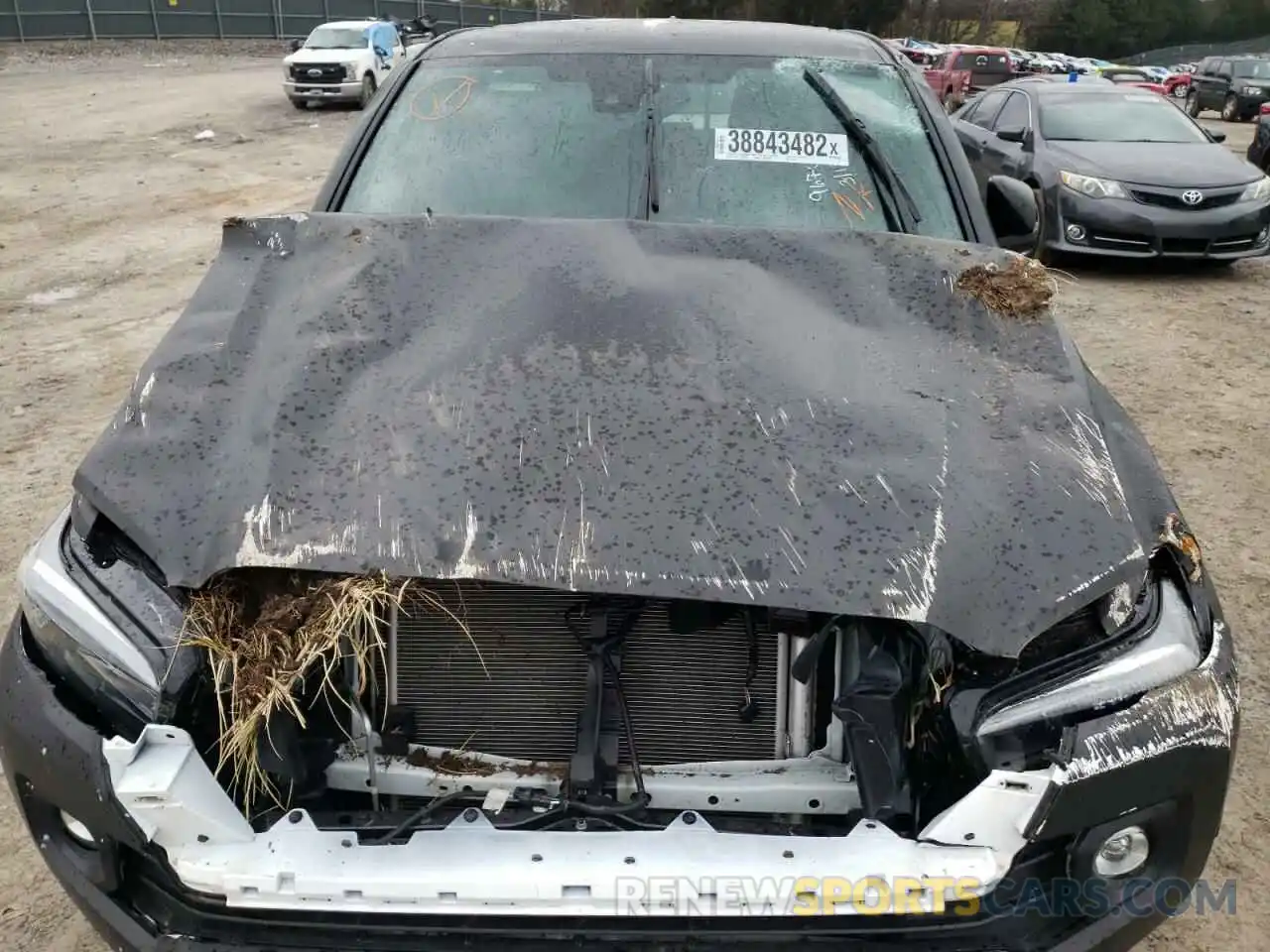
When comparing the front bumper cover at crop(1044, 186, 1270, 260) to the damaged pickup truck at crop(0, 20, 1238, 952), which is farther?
the front bumper cover at crop(1044, 186, 1270, 260)

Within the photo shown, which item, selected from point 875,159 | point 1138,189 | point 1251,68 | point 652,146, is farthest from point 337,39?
point 1251,68

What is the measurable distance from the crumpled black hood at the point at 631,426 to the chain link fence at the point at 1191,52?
62.2m

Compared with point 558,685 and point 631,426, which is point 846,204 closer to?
point 631,426

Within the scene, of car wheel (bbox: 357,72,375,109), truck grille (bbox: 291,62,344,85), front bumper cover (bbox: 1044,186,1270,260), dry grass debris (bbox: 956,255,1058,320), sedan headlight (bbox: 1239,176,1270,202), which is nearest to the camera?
dry grass debris (bbox: 956,255,1058,320)

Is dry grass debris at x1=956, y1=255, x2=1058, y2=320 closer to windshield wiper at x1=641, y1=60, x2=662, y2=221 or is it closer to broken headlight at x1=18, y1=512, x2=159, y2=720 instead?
windshield wiper at x1=641, y1=60, x2=662, y2=221

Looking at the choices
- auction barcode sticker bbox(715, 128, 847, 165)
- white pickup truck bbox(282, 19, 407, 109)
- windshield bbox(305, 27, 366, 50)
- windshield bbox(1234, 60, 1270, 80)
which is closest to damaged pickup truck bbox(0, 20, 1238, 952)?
auction barcode sticker bbox(715, 128, 847, 165)

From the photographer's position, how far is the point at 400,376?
2139 millimetres

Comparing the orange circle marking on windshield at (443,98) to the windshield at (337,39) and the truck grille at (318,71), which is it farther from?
the windshield at (337,39)

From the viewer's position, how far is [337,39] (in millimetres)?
20047

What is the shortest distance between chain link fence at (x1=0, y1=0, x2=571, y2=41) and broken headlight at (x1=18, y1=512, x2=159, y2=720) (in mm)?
26030

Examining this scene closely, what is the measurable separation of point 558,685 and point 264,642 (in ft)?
1.81

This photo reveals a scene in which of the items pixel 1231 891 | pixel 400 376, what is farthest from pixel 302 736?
pixel 1231 891

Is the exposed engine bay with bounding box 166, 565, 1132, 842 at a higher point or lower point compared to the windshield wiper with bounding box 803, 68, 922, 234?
lower

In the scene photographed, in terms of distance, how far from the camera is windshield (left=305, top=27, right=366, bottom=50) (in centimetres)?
1991
